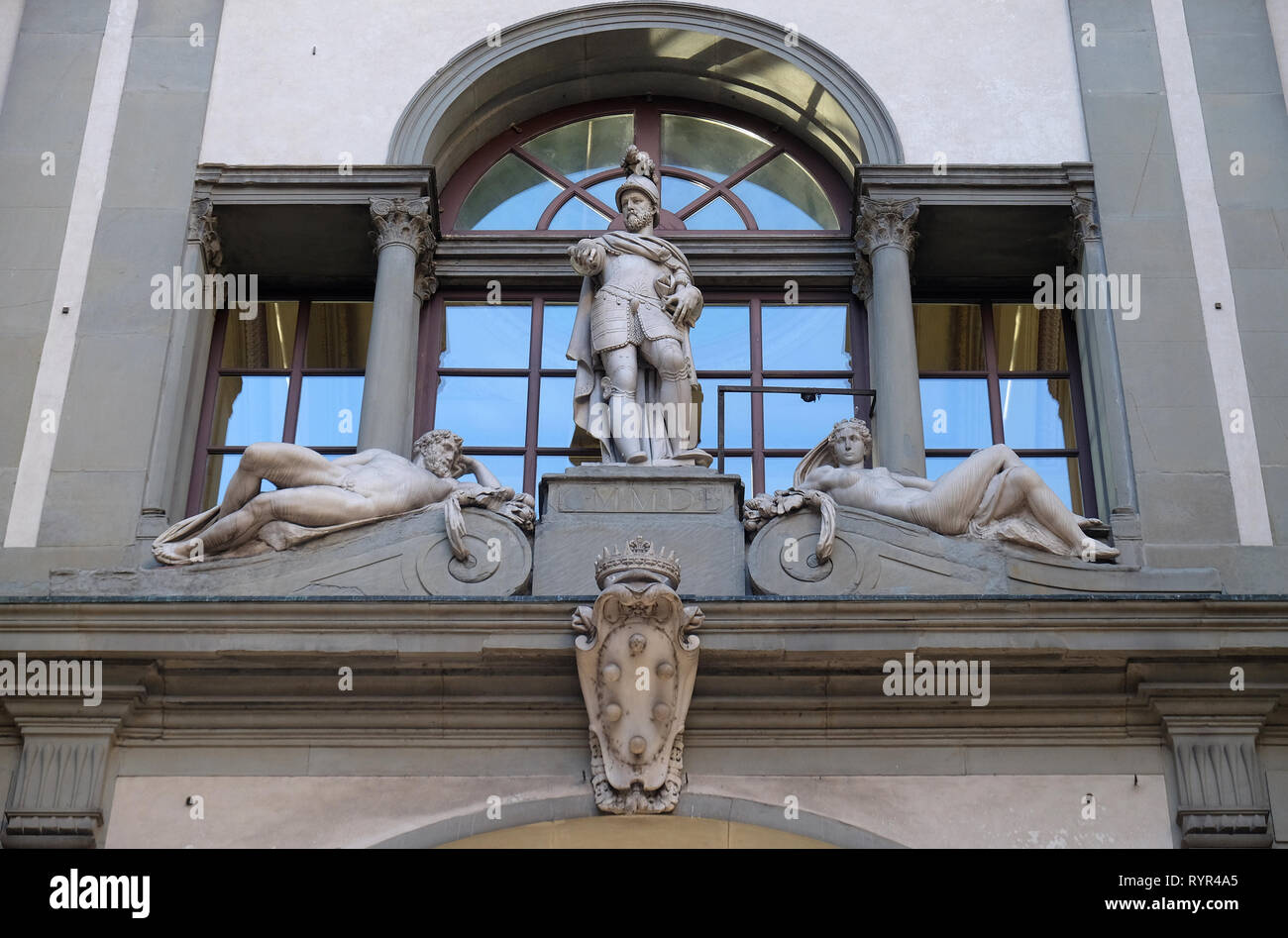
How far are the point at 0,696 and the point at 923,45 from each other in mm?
8618

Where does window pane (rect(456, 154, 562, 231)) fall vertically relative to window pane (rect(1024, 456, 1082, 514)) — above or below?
above

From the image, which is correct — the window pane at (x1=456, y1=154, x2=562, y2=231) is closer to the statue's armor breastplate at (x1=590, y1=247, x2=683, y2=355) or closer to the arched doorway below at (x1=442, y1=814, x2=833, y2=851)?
the statue's armor breastplate at (x1=590, y1=247, x2=683, y2=355)

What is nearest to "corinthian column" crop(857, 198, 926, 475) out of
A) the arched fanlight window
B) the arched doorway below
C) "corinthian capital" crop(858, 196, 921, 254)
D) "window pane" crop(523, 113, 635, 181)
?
"corinthian capital" crop(858, 196, 921, 254)

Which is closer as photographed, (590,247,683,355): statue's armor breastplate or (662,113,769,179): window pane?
(590,247,683,355): statue's armor breastplate

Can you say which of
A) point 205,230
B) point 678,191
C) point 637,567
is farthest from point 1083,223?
point 205,230

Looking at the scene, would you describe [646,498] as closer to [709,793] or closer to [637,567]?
[637,567]

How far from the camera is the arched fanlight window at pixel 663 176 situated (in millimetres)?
15180

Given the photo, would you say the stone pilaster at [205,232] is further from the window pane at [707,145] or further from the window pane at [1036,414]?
the window pane at [1036,414]

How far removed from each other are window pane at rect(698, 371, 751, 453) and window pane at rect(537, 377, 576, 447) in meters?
0.97

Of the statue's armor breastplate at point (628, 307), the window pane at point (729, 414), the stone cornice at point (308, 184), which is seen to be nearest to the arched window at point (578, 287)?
the window pane at point (729, 414)

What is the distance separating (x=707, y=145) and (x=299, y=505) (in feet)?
18.6

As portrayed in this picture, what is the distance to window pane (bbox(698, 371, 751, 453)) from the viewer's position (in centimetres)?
1389

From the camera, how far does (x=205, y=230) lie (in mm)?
14047
